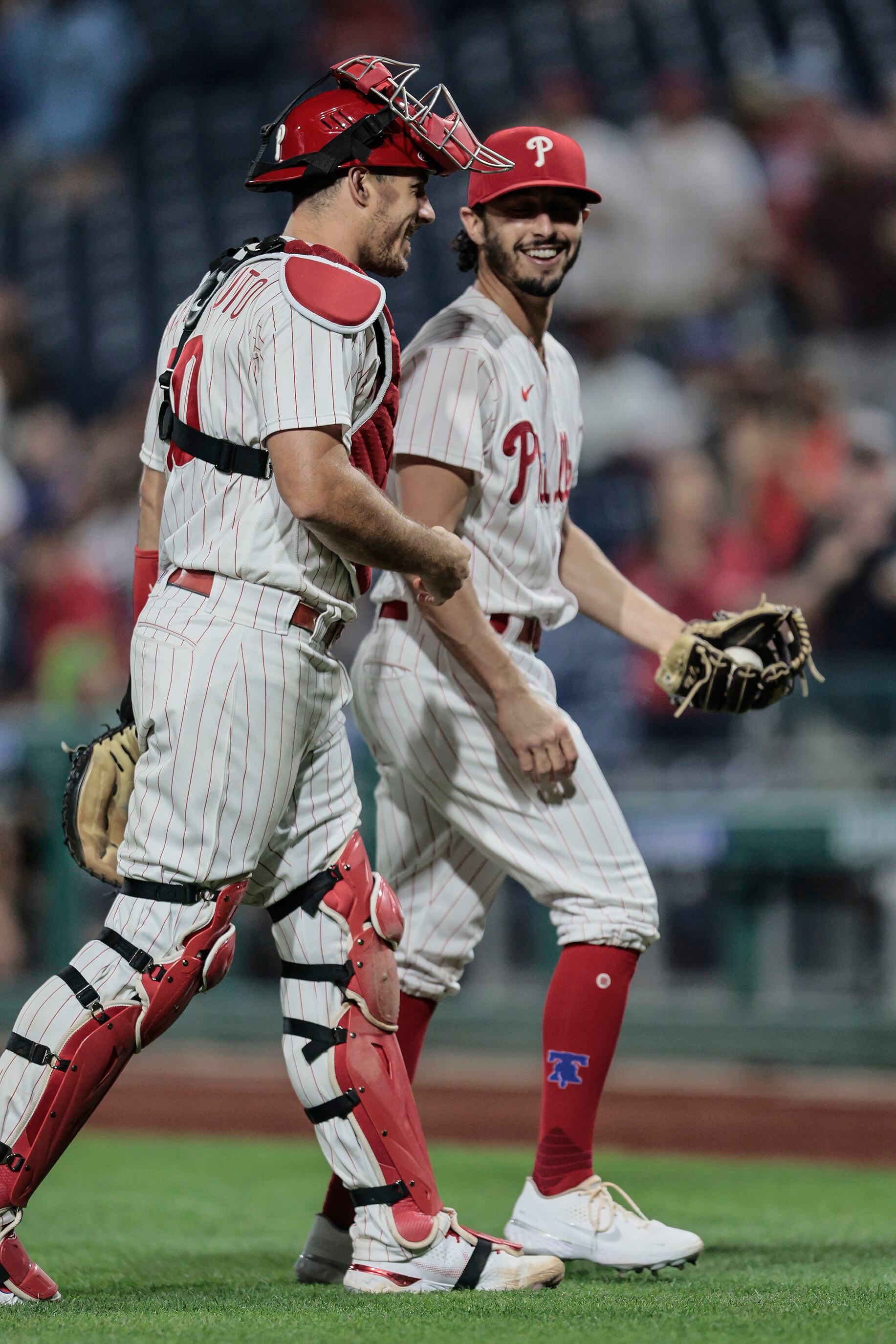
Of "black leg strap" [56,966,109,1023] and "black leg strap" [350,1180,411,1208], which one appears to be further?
"black leg strap" [350,1180,411,1208]

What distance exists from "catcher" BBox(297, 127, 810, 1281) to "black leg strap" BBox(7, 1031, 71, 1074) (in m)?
0.71

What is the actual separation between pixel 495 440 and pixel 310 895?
0.91 metres

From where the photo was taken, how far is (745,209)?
8.07m

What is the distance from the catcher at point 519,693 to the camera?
2828 mm

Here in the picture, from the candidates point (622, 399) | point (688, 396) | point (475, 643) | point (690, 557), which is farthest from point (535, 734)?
point (622, 399)

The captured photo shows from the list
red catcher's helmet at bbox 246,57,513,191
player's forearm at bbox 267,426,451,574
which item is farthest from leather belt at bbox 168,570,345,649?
red catcher's helmet at bbox 246,57,513,191

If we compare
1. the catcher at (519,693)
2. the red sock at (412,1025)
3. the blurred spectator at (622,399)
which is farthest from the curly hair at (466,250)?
the blurred spectator at (622,399)

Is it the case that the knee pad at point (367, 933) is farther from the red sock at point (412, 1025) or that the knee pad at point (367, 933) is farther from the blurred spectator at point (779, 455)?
the blurred spectator at point (779, 455)

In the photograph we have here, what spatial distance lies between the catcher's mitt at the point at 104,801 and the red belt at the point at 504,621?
61 centimetres

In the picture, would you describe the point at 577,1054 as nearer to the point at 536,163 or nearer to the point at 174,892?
the point at 174,892

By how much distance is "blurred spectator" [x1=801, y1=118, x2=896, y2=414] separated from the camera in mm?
7578

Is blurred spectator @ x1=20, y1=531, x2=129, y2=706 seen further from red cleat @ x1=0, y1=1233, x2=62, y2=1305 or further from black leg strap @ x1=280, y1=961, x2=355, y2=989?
red cleat @ x1=0, y1=1233, x2=62, y2=1305

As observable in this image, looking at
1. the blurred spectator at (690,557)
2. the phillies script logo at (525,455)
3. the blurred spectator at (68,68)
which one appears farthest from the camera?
the blurred spectator at (68,68)

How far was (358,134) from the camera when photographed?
2486mm
